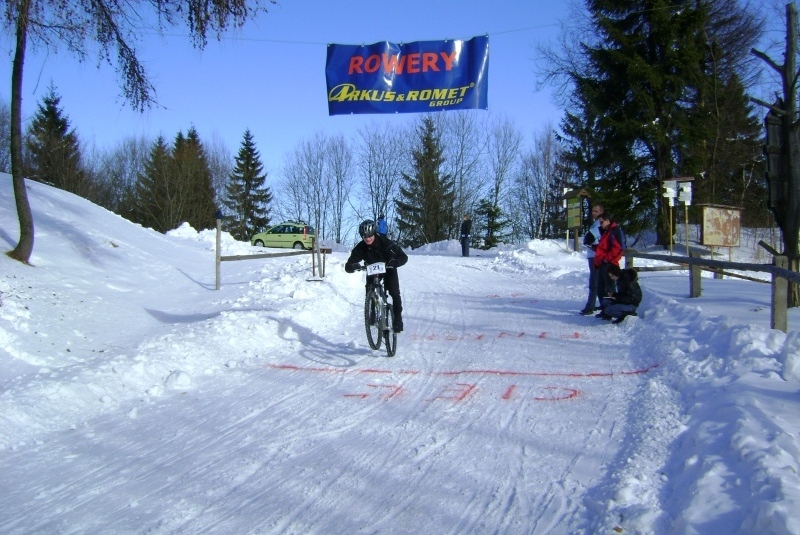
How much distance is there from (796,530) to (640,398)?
3262 mm

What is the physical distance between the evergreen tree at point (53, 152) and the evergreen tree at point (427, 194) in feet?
83.6

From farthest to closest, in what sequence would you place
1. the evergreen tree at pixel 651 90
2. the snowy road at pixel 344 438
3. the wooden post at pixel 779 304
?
the evergreen tree at pixel 651 90 → the wooden post at pixel 779 304 → the snowy road at pixel 344 438

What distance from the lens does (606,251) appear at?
1080cm

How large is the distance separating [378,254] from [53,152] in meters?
45.7

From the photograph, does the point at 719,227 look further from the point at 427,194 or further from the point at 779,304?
the point at 427,194

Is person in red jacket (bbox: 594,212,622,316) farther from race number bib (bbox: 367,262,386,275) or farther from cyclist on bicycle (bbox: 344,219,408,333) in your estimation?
race number bib (bbox: 367,262,386,275)

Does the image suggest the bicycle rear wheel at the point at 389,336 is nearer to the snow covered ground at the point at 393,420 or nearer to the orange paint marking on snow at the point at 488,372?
the snow covered ground at the point at 393,420

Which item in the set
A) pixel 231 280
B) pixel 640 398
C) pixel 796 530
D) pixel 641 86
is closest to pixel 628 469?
pixel 796 530

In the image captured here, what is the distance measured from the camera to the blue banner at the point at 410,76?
12.0 meters

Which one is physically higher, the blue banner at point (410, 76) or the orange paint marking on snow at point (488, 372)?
the blue banner at point (410, 76)

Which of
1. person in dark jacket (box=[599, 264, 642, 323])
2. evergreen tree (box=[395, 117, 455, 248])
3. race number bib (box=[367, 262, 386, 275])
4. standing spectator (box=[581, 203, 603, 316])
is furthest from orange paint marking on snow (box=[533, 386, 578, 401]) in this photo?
evergreen tree (box=[395, 117, 455, 248])

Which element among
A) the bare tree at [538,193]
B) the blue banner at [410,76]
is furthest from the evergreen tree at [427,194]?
the blue banner at [410,76]

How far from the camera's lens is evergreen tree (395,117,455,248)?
5141cm

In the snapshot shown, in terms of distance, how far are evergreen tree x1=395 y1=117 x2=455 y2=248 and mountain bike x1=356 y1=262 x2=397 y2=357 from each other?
42.9 meters
